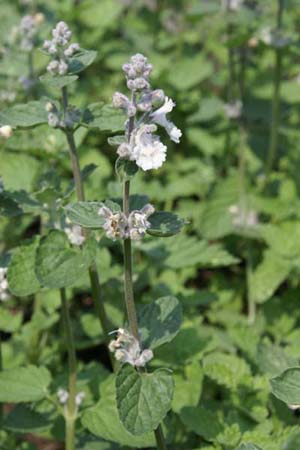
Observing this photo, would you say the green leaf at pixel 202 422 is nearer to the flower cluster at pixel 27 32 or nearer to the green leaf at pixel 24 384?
the green leaf at pixel 24 384

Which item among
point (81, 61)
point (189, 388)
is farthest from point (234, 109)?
point (81, 61)

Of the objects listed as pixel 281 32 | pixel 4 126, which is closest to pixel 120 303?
pixel 4 126

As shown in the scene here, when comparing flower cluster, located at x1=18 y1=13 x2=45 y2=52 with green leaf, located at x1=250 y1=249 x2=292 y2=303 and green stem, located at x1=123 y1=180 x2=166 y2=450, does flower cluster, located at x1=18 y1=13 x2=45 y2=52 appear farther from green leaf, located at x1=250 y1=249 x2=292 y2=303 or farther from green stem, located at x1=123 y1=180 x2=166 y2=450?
green stem, located at x1=123 y1=180 x2=166 y2=450

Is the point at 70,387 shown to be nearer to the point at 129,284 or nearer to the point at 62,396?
the point at 62,396

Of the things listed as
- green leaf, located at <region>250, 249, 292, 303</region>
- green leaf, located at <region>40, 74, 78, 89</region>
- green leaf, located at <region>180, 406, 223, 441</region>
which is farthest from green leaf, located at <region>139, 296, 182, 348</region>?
green leaf, located at <region>250, 249, 292, 303</region>

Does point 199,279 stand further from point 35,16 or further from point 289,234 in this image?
point 35,16

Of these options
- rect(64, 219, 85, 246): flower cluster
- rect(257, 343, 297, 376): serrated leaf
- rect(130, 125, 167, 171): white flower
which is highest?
rect(130, 125, 167, 171): white flower
